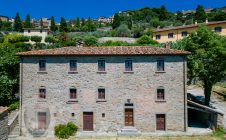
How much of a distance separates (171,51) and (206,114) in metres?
8.02

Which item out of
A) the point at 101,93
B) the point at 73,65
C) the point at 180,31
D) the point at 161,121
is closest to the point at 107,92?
the point at 101,93

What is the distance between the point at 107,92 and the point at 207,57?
12.3 m

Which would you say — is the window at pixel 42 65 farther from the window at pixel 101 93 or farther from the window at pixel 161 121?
the window at pixel 161 121

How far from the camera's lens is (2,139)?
36.7 feet

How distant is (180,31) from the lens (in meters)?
63.5

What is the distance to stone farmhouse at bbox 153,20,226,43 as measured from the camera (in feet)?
196

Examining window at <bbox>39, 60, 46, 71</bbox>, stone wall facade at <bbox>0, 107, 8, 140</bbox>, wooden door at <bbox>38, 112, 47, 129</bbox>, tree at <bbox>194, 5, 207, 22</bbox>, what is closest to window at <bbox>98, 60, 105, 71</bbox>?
window at <bbox>39, 60, 46, 71</bbox>

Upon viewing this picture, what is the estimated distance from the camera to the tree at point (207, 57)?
3328cm

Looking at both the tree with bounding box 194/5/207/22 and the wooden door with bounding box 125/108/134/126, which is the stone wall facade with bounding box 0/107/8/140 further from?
the tree with bounding box 194/5/207/22

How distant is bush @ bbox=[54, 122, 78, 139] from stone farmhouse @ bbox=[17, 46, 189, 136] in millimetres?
593

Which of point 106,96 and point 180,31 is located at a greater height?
point 180,31

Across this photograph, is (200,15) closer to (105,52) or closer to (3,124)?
(105,52)

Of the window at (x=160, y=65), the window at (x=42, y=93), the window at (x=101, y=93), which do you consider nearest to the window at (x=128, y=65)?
the window at (x=160, y=65)

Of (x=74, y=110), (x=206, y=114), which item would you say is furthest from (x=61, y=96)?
(x=206, y=114)
